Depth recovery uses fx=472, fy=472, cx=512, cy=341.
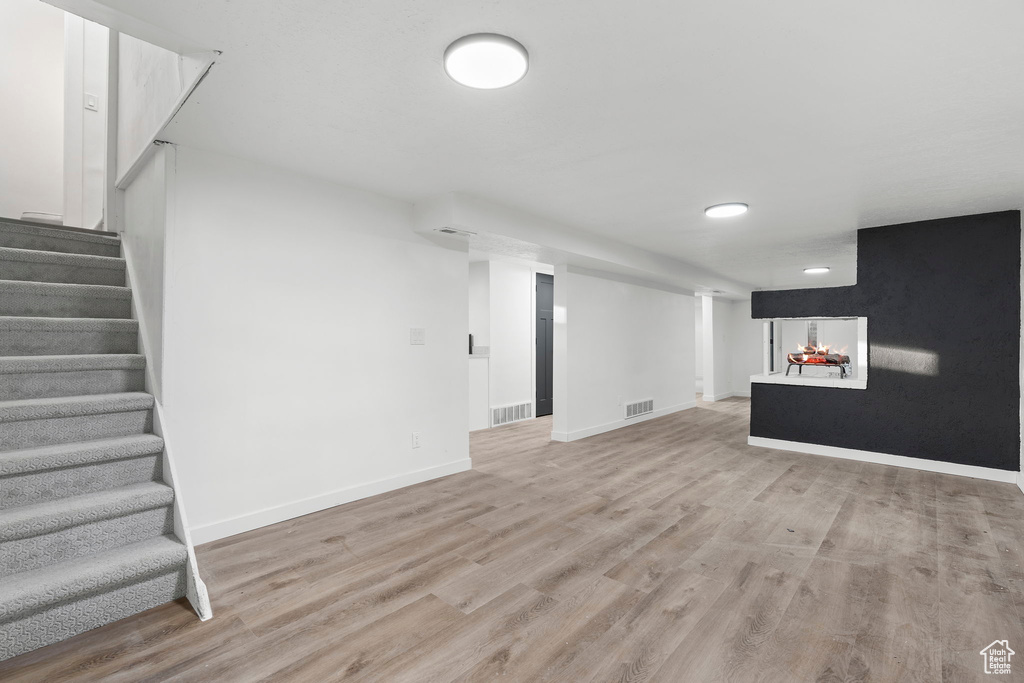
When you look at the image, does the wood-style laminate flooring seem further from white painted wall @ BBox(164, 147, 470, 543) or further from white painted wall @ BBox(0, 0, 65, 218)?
white painted wall @ BBox(0, 0, 65, 218)

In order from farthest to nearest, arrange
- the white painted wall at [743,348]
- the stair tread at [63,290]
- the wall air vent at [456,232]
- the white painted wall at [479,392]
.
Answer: the white painted wall at [743,348]
the white painted wall at [479,392]
the wall air vent at [456,232]
the stair tread at [63,290]

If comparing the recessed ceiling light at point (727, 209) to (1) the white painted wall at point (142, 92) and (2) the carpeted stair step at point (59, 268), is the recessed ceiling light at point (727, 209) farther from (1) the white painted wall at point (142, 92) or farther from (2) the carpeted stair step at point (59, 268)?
(2) the carpeted stair step at point (59, 268)

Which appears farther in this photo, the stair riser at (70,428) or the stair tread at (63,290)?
the stair tread at (63,290)

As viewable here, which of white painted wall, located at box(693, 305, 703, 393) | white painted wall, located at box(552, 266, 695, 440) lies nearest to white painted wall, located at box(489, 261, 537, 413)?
white painted wall, located at box(552, 266, 695, 440)

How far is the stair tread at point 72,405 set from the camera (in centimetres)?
212

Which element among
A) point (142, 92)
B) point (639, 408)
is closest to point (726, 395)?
point (639, 408)

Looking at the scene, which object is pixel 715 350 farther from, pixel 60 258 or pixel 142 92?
pixel 60 258

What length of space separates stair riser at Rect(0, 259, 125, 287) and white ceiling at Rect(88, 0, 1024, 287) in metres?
1.22

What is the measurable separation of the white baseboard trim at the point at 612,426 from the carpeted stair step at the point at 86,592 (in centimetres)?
409

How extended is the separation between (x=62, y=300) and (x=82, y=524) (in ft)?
5.10

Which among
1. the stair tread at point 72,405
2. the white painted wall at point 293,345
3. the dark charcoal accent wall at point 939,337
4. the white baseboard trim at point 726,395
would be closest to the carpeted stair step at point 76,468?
the stair tread at point 72,405

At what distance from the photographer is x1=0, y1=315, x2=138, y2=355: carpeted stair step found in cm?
247

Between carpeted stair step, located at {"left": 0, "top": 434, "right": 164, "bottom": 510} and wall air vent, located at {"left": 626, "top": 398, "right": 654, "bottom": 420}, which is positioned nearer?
carpeted stair step, located at {"left": 0, "top": 434, "right": 164, "bottom": 510}

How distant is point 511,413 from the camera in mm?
6914
